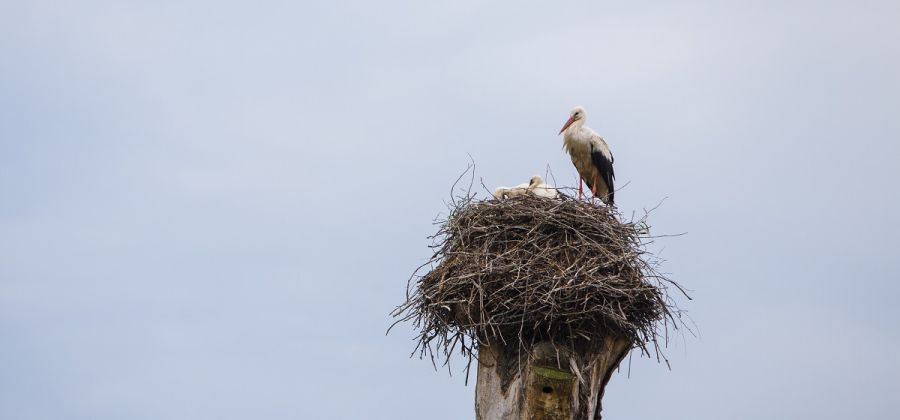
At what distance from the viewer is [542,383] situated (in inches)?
296

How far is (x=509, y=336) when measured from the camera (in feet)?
26.6

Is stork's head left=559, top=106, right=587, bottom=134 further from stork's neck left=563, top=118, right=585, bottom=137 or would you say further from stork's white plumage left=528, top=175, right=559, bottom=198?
stork's white plumage left=528, top=175, right=559, bottom=198

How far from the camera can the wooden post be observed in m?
7.48

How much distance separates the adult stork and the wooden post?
549 centimetres

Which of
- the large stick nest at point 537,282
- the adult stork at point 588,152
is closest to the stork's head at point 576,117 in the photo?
the adult stork at point 588,152

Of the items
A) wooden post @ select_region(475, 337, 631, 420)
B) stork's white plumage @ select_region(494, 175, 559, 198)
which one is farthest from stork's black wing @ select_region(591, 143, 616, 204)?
wooden post @ select_region(475, 337, 631, 420)

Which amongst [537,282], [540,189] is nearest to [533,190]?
[540,189]

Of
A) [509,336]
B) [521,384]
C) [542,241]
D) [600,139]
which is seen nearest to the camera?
[521,384]

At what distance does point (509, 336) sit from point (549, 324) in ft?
1.03

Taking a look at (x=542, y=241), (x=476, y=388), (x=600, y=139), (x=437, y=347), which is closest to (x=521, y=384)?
(x=476, y=388)

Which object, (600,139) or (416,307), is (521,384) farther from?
(600,139)

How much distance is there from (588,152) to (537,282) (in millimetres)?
5400

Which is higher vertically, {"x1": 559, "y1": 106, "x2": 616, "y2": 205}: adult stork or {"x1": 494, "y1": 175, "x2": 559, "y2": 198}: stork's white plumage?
{"x1": 559, "y1": 106, "x2": 616, "y2": 205}: adult stork

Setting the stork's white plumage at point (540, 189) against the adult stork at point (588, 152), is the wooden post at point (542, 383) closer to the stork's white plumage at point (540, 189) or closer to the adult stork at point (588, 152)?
the stork's white plumage at point (540, 189)
